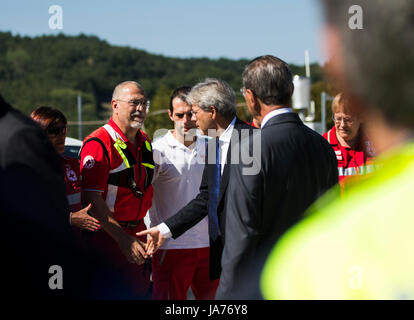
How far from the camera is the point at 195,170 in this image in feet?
13.8

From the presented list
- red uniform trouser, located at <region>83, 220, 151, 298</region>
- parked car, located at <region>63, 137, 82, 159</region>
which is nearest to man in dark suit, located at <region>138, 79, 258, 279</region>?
red uniform trouser, located at <region>83, 220, 151, 298</region>

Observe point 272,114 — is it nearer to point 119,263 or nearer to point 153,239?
point 153,239

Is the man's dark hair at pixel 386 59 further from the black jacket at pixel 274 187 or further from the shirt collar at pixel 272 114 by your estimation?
the shirt collar at pixel 272 114

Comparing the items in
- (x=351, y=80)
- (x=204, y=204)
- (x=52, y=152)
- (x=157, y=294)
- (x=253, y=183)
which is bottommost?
(x=157, y=294)

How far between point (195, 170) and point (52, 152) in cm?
259

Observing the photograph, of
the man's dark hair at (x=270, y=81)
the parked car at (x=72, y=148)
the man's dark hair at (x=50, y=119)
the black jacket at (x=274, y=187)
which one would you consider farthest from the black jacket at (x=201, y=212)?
the parked car at (x=72, y=148)

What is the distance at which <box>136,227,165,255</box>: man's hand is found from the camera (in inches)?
143

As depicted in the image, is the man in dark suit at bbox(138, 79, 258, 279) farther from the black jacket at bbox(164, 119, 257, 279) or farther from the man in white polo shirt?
the man in white polo shirt

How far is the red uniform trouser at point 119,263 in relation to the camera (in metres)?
3.74

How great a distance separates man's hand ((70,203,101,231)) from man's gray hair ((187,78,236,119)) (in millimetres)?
1078

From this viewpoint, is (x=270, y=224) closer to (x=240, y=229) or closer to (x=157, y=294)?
(x=240, y=229)

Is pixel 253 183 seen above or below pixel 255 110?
below
